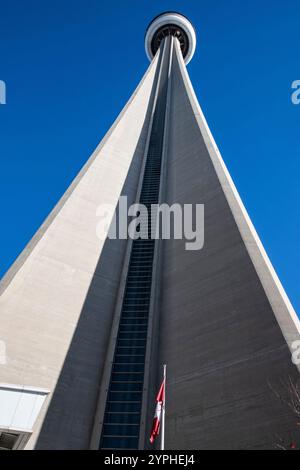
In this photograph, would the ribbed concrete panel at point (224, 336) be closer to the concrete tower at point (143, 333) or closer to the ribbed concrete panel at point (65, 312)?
the concrete tower at point (143, 333)

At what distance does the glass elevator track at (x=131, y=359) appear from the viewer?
12.2 meters

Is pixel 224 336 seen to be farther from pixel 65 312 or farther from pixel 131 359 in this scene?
pixel 65 312

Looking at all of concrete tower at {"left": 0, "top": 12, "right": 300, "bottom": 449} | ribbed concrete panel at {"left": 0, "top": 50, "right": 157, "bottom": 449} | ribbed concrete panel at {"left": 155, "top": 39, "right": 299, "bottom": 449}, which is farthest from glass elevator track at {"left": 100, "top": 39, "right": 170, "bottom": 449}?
ribbed concrete panel at {"left": 155, "top": 39, "right": 299, "bottom": 449}

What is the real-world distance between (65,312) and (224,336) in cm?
575

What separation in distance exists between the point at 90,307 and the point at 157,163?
47.2 ft

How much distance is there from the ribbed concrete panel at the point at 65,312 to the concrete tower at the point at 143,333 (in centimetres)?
4

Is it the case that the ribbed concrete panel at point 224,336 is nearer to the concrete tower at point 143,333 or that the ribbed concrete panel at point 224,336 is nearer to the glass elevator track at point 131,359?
the concrete tower at point 143,333

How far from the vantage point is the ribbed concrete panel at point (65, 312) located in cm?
1224

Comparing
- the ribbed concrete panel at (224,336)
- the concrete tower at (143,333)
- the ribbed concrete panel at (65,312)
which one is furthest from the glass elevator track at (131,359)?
the ribbed concrete panel at (224,336)

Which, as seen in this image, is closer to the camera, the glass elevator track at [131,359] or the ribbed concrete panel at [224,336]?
the ribbed concrete panel at [224,336]

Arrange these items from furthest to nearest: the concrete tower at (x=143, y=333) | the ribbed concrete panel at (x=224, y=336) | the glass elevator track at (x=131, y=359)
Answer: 1. the glass elevator track at (x=131, y=359)
2. the concrete tower at (x=143, y=333)
3. the ribbed concrete panel at (x=224, y=336)

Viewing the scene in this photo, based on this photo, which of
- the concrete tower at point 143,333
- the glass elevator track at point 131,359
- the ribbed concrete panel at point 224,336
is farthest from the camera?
the glass elevator track at point 131,359

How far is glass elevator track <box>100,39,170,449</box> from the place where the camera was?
12164 millimetres
